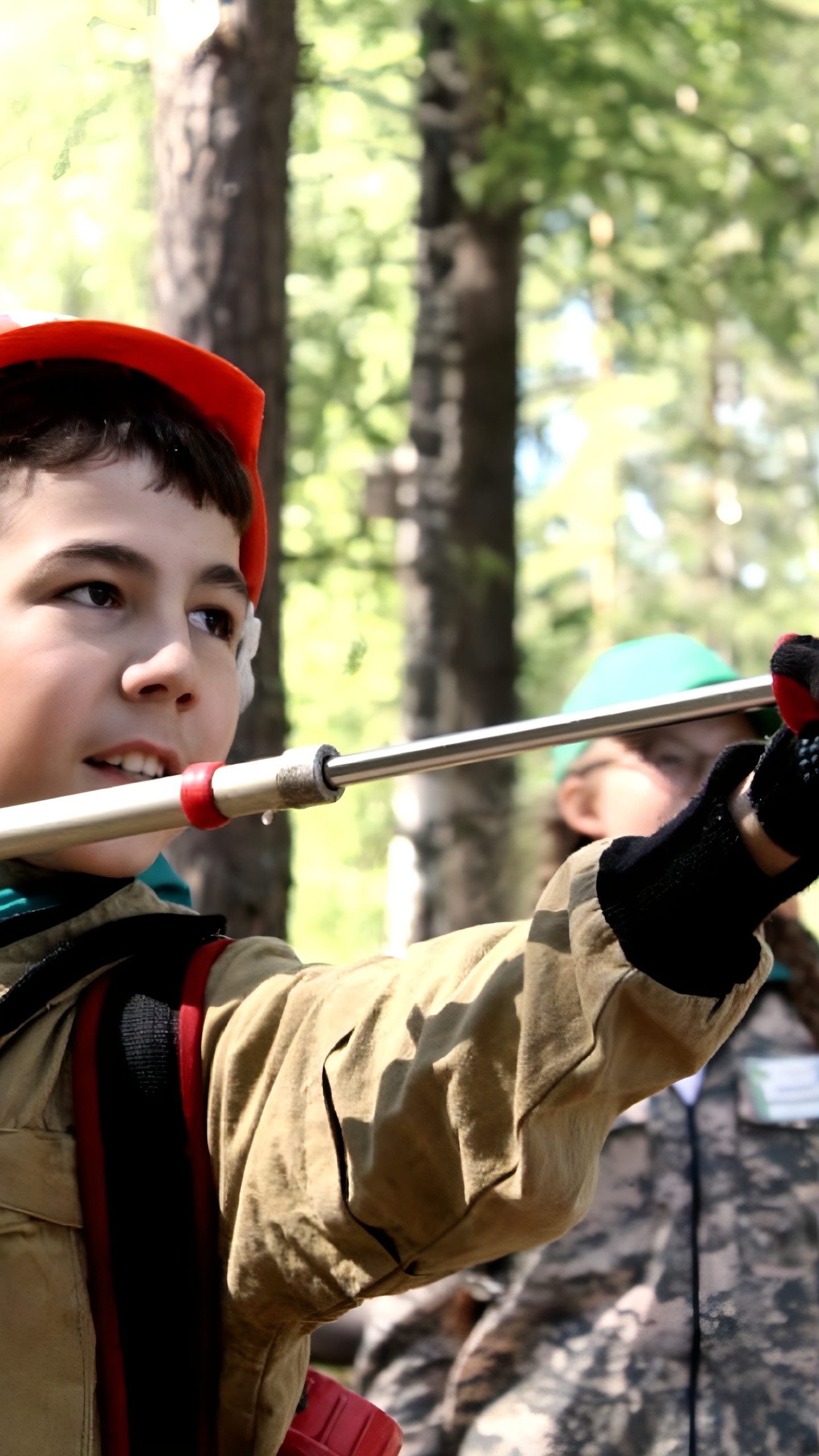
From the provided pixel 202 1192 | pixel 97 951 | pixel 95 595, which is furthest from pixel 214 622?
pixel 202 1192

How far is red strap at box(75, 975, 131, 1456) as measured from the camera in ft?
4.64

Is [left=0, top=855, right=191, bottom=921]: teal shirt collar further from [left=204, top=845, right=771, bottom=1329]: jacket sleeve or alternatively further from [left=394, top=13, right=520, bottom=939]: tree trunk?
[left=394, top=13, right=520, bottom=939]: tree trunk

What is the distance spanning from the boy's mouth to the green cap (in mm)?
1685

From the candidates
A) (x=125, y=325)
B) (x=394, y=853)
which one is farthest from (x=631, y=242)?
(x=125, y=325)

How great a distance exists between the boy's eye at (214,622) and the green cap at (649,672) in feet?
4.92

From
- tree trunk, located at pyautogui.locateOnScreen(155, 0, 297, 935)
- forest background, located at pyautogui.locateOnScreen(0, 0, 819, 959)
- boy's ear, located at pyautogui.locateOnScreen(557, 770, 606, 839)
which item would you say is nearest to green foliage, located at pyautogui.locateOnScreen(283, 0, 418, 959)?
forest background, located at pyautogui.locateOnScreen(0, 0, 819, 959)

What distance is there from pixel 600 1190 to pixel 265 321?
2448 mm

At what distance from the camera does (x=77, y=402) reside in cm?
175

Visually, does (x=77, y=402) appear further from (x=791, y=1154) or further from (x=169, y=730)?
(x=791, y=1154)

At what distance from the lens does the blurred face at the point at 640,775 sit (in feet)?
8.93

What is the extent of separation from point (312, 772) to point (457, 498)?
6627 millimetres

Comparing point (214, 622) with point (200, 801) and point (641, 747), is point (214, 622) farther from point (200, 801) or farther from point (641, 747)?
point (641, 747)

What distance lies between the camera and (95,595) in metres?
1.63

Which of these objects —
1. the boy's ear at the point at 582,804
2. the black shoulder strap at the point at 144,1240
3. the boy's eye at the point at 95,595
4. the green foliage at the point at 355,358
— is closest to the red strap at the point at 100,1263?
the black shoulder strap at the point at 144,1240
